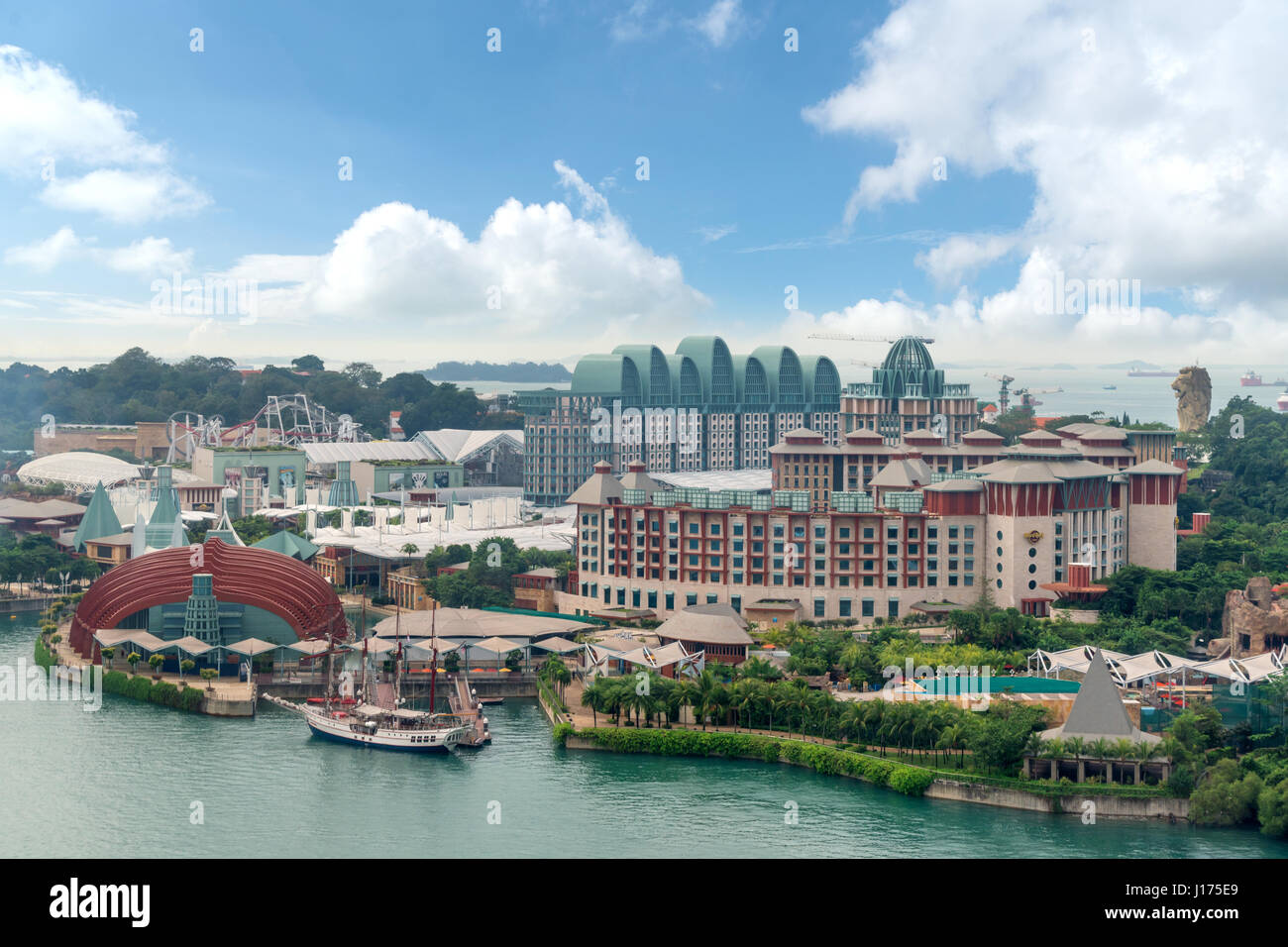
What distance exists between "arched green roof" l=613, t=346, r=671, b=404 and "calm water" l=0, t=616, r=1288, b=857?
60754 mm

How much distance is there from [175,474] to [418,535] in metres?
25.3

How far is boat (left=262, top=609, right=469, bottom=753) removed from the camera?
4331cm

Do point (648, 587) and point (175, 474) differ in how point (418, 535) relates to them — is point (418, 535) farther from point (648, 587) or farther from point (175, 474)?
point (175, 474)

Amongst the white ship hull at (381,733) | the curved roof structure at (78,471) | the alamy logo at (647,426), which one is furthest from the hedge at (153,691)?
the alamy logo at (647,426)

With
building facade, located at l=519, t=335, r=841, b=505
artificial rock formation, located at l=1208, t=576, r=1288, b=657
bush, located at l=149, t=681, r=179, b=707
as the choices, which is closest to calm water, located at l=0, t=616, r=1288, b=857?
bush, located at l=149, t=681, r=179, b=707

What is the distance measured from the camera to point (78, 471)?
339 feet

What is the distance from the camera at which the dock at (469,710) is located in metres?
43.8

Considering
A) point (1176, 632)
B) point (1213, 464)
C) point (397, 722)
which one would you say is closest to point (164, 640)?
point (397, 722)

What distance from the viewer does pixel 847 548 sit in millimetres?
57406

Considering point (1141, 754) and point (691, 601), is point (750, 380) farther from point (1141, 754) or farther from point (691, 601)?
point (1141, 754)

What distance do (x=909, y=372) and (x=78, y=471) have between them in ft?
167

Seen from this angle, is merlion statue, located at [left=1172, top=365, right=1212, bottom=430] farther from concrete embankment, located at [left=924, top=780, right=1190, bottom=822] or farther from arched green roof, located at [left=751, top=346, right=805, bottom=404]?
concrete embankment, located at [left=924, top=780, right=1190, bottom=822]

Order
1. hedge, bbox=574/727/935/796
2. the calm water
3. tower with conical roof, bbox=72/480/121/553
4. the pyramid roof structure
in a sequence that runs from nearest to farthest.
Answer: the calm water, the pyramid roof structure, hedge, bbox=574/727/935/796, tower with conical roof, bbox=72/480/121/553

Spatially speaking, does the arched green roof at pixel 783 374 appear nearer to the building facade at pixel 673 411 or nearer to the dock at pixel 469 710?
the building facade at pixel 673 411
